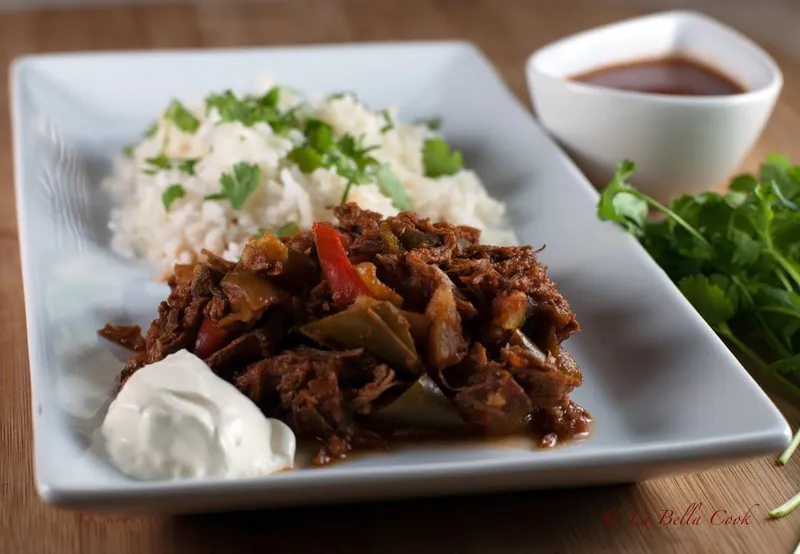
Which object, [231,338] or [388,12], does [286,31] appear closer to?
[388,12]

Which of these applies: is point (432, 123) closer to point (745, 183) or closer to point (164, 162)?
point (164, 162)

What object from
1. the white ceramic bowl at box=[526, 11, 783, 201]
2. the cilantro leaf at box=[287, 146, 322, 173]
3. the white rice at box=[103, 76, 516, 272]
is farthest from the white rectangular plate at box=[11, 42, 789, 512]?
the cilantro leaf at box=[287, 146, 322, 173]

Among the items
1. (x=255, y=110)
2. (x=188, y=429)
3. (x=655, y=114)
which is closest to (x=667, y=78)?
(x=655, y=114)

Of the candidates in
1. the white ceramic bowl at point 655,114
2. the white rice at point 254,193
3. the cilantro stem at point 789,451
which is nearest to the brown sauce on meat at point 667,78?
the white ceramic bowl at point 655,114

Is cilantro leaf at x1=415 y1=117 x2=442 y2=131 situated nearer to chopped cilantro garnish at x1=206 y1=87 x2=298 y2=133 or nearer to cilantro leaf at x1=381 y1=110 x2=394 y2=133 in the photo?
cilantro leaf at x1=381 y1=110 x2=394 y2=133

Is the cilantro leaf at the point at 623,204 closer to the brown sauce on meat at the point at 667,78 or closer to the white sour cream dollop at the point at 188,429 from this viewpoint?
the brown sauce on meat at the point at 667,78

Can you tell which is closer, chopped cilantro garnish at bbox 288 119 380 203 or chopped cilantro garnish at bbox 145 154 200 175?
chopped cilantro garnish at bbox 288 119 380 203

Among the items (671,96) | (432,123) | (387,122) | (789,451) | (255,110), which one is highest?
(671,96)
